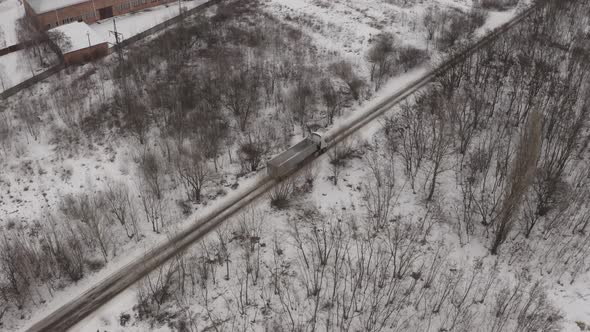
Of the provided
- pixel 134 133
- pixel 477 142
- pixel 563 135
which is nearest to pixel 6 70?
pixel 134 133

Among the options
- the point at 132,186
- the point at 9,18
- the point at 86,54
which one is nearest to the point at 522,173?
the point at 132,186

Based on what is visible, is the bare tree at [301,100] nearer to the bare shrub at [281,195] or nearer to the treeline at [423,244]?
the treeline at [423,244]

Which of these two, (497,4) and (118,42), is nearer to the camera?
(118,42)

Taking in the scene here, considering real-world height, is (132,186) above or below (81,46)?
below

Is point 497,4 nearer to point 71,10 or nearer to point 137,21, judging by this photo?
point 137,21

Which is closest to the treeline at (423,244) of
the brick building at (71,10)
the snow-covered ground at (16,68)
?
the snow-covered ground at (16,68)

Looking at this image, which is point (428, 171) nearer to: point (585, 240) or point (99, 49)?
point (585, 240)
